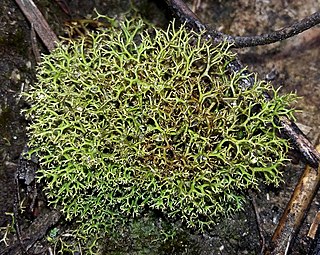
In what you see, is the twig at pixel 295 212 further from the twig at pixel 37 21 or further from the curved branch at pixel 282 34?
the twig at pixel 37 21

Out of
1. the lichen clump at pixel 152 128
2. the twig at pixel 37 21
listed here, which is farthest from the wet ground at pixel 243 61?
the lichen clump at pixel 152 128

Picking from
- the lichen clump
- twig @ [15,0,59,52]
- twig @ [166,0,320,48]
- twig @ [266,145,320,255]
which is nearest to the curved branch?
twig @ [166,0,320,48]

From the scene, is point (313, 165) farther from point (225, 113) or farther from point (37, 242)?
point (37, 242)

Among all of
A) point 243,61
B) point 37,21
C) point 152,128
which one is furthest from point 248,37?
point 37,21

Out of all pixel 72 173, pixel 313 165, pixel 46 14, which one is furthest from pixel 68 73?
pixel 313 165

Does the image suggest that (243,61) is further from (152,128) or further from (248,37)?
(152,128)

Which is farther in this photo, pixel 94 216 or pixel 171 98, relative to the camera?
pixel 94 216

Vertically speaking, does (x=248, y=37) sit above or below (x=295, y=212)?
above
